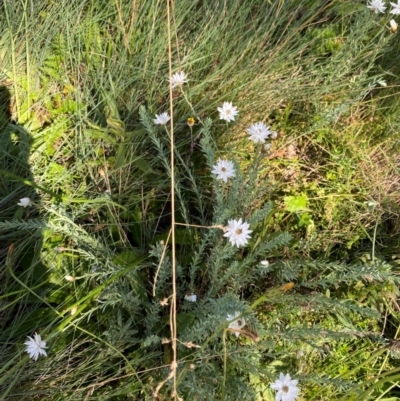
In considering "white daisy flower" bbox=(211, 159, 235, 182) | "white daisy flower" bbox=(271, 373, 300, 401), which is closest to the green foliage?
"white daisy flower" bbox=(211, 159, 235, 182)

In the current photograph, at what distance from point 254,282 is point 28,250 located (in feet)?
2.58

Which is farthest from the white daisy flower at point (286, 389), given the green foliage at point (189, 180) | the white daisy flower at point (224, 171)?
the white daisy flower at point (224, 171)

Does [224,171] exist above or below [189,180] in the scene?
above

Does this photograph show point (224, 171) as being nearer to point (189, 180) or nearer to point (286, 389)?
point (189, 180)

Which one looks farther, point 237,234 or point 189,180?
point 189,180

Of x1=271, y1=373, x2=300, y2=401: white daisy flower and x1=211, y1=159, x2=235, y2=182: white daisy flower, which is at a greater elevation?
x1=211, y1=159, x2=235, y2=182: white daisy flower

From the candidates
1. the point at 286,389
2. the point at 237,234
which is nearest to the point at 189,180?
the point at 237,234

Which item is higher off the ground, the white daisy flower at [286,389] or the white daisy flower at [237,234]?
the white daisy flower at [237,234]

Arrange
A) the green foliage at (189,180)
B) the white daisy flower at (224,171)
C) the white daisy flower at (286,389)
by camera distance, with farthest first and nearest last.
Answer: the green foliage at (189,180) → the white daisy flower at (224,171) → the white daisy flower at (286,389)

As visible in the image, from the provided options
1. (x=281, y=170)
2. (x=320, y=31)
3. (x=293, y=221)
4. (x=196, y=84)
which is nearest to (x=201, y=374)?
(x=293, y=221)

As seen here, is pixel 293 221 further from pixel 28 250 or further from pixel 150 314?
pixel 28 250

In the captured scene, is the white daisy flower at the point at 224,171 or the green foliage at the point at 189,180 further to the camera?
the green foliage at the point at 189,180

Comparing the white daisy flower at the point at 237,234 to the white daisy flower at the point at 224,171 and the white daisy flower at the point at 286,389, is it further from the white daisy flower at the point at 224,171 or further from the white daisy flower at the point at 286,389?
the white daisy flower at the point at 286,389

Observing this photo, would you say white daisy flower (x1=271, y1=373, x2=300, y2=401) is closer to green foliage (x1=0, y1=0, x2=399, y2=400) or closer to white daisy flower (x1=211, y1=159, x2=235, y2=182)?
green foliage (x1=0, y1=0, x2=399, y2=400)
